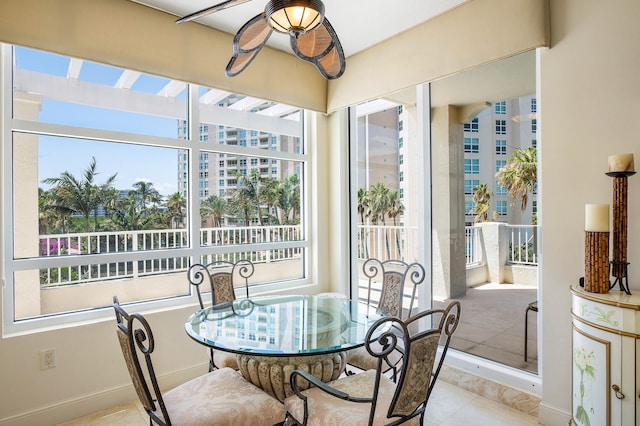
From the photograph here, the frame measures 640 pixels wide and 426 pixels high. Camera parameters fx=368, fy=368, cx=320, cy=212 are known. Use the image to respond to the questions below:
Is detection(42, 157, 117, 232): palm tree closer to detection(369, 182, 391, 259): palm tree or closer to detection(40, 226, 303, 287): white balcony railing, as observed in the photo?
detection(40, 226, 303, 287): white balcony railing

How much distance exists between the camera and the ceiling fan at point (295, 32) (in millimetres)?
1684

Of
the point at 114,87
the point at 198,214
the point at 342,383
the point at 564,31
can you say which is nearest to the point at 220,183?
the point at 198,214

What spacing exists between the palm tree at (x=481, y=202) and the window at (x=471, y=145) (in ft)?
0.94

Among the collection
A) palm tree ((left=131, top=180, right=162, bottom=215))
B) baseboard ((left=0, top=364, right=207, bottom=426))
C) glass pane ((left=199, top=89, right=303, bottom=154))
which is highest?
glass pane ((left=199, top=89, right=303, bottom=154))

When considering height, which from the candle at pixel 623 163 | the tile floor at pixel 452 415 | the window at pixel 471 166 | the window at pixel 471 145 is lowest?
the tile floor at pixel 452 415

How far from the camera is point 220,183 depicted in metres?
3.47

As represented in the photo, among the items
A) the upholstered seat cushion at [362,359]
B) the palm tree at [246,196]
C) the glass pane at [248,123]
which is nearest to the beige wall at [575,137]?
the upholstered seat cushion at [362,359]

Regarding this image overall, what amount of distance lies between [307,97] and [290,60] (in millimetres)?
397

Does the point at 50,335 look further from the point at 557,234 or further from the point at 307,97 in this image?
the point at 557,234

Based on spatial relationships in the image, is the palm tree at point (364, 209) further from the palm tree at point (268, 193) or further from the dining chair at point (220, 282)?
the dining chair at point (220, 282)

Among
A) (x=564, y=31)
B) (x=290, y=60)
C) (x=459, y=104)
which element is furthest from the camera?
(x=290, y=60)

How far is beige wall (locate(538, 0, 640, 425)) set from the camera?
2.12m

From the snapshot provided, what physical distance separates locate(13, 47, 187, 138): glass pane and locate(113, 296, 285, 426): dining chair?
1.66 metres

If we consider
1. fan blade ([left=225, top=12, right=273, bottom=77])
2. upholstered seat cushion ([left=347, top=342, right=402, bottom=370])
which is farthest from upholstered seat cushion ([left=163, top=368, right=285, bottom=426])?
fan blade ([left=225, top=12, right=273, bottom=77])
